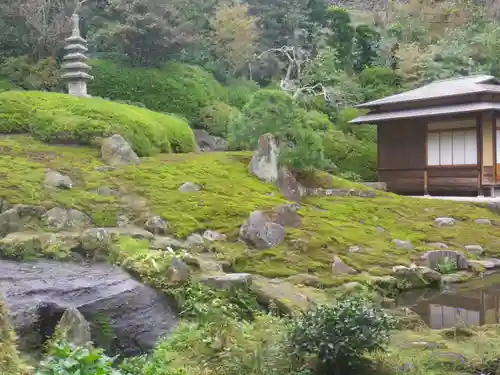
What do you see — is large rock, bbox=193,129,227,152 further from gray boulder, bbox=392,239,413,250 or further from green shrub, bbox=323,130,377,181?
gray boulder, bbox=392,239,413,250

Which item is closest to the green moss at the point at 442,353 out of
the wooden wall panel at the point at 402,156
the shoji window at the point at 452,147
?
the shoji window at the point at 452,147

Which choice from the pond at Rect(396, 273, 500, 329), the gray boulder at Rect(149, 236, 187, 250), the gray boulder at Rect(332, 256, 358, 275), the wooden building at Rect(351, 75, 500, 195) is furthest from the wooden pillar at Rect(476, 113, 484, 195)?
the gray boulder at Rect(149, 236, 187, 250)

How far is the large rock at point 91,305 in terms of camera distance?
23.2 feet

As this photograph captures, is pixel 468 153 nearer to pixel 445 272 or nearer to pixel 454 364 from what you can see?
pixel 445 272

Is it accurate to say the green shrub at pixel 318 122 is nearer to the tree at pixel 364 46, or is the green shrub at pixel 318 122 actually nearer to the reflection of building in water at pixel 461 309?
the tree at pixel 364 46

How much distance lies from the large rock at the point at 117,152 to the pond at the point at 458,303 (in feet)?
24.3

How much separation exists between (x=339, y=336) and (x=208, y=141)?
59.7ft

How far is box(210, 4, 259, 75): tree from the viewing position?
2859cm

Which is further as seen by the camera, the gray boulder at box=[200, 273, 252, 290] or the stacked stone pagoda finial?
the stacked stone pagoda finial

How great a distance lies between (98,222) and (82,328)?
4.49 meters

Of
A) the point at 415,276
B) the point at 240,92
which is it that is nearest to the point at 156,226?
the point at 415,276

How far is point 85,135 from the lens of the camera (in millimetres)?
15188

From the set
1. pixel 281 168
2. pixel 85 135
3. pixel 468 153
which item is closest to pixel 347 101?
pixel 468 153

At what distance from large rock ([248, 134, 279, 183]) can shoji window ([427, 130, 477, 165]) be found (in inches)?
322
